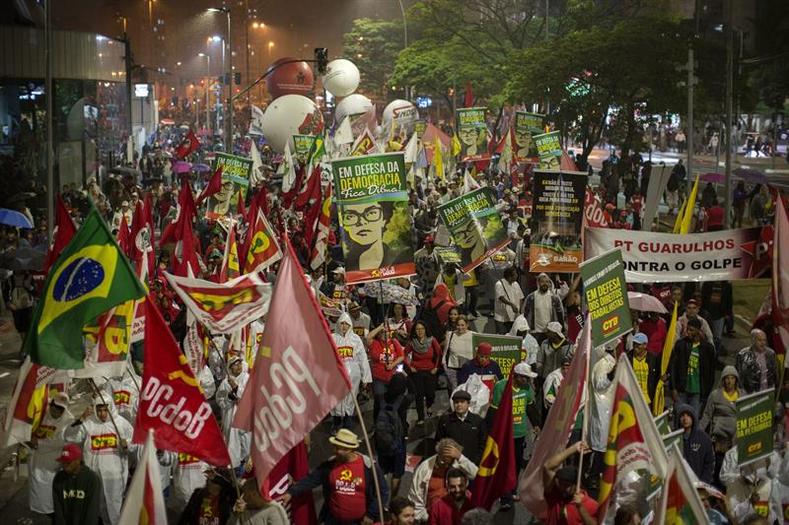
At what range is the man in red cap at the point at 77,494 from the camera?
9.10 m

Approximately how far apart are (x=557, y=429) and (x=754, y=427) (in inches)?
76.4

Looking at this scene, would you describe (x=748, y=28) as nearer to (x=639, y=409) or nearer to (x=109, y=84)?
(x=109, y=84)

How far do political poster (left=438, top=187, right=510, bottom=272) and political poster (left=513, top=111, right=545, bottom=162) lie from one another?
52.9 feet

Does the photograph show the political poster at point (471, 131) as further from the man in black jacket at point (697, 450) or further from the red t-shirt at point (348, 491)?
the red t-shirt at point (348, 491)

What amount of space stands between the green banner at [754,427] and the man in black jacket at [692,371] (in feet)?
9.90

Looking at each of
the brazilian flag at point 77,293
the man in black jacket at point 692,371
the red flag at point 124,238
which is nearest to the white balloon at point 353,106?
the red flag at point 124,238

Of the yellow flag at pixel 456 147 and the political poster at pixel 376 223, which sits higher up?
the yellow flag at pixel 456 147

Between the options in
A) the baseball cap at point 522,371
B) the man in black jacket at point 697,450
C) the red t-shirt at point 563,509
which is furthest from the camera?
the baseball cap at point 522,371

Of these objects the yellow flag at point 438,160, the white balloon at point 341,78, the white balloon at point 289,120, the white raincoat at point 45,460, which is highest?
the white balloon at point 341,78

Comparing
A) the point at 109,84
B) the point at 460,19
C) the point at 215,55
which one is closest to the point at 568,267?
the point at 109,84

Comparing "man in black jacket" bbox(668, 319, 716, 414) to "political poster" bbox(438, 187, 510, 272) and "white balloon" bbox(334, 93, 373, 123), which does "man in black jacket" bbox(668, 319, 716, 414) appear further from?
"white balloon" bbox(334, 93, 373, 123)

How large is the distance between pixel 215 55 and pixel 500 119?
93.5 meters

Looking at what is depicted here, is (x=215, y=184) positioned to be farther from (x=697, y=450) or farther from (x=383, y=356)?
(x=697, y=450)

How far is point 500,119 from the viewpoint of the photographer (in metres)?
54.6
